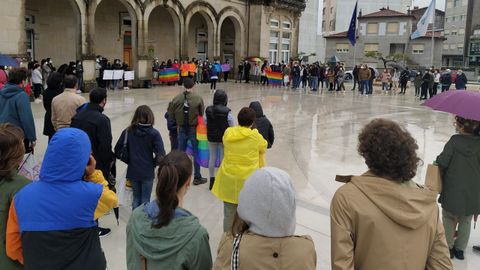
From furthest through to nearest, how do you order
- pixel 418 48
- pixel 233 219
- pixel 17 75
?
pixel 418 48, pixel 17 75, pixel 233 219

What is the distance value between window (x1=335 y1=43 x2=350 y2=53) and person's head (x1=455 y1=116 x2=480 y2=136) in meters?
53.9

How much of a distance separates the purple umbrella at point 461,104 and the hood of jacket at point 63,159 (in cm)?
353

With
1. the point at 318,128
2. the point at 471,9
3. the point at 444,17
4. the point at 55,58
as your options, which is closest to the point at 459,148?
the point at 318,128

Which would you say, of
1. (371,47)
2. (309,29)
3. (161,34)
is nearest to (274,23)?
(161,34)

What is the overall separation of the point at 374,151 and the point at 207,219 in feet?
12.0

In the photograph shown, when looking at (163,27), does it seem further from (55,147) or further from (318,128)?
(55,147)

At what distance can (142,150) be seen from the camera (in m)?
4.98

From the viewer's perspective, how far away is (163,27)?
28.3 meters

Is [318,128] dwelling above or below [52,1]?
below

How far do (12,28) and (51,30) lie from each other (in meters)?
5.81

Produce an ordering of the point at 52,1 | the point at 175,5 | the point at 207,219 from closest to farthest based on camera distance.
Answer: the point at 207,219 < the point at 52,1 < the point at 175,5

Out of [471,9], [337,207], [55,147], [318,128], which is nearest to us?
[337,207]

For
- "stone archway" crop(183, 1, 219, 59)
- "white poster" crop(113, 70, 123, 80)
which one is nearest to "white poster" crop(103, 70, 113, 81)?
"white poster" crop(113, 70, 123, 80)

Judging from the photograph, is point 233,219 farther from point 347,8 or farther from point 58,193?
point 347,8
